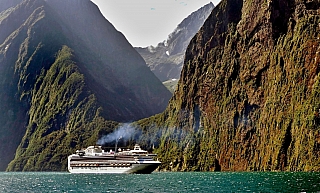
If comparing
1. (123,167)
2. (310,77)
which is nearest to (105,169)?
(123,167)

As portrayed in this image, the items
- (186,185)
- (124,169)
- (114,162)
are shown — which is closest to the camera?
(186,185)

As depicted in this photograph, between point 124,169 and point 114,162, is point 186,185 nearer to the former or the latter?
point 124,169

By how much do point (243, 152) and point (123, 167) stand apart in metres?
51.5

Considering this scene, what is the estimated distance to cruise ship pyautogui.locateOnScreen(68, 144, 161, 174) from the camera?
17338 cm

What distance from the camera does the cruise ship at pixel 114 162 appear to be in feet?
569

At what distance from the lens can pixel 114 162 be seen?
180 meters

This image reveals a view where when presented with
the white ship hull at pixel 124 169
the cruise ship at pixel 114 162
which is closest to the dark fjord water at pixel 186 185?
the white ship hull at pixel 124 169

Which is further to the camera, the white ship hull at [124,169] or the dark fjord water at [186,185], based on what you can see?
the white ship hull at [124,169]

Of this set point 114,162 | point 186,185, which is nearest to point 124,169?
point 114,162

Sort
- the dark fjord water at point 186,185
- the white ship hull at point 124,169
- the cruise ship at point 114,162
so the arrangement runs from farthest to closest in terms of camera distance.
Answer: the cruise ship at point 114,162 < the white ship hull at point 124,169 < the dark fjord water at point 186,185

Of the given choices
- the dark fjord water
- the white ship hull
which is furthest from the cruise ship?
the dark fjord water

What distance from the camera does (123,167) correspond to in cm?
17650

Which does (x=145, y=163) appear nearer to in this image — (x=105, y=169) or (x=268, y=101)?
(x=105, y=169)

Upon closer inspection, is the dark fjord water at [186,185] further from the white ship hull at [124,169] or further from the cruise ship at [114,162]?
the cruise ship at [114,162]
